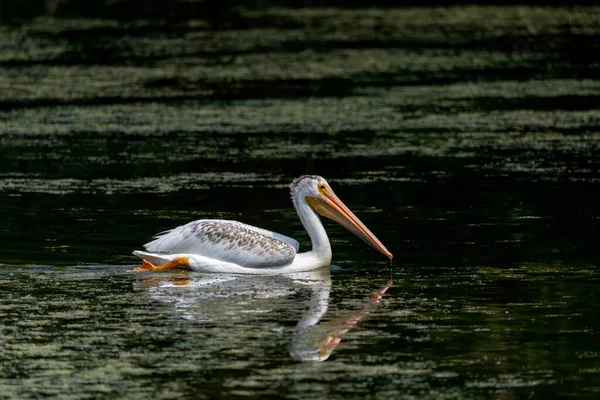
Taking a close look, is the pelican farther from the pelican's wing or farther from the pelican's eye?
the pelican's eye

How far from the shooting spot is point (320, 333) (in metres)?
6.98

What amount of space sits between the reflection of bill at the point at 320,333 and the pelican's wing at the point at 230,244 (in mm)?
1172

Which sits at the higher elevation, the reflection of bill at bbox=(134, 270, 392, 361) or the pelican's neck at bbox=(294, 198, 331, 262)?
the pelican's neck at bbox=(294, 198, 331, 262)

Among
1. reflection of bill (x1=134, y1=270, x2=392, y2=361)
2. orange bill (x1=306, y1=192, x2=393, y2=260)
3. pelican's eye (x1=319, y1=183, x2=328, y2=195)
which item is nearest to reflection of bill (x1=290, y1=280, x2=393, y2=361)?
reflection of bill (x1=134, y1=270, x2=392, y2=361)

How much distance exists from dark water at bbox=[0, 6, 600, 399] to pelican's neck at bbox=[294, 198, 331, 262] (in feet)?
0.60

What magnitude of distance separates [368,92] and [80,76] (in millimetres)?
4414

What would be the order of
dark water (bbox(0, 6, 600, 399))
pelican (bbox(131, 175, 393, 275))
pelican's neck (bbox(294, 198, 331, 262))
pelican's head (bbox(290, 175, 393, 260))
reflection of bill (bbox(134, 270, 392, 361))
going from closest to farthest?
1. dark water (bbox(0, 6, 600, 399))
2. reflection of bill (bbox(134, 270, 392, 361))
3. pelican (bbox(131, 175, 393, 275))
4. pelican's neck (bbox(294, 198, 331, 262))
5. pelican's head (bbox(290, 175, 393, 260))

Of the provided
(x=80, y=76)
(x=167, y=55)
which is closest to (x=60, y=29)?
(x=167, y=55)

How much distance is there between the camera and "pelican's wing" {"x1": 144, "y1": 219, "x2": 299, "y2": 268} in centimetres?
906

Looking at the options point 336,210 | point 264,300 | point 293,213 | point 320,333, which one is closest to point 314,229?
point 336,210

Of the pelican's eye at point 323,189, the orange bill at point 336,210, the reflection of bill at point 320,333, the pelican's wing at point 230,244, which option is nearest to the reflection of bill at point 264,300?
the reflection of bill at point 320,333

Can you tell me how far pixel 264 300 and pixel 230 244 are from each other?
1.23m

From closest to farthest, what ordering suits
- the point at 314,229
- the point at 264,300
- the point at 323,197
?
1. the point at 264,300
2. the point at 314,229
3. the point at 323,197

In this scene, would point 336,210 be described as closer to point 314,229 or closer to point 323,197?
point 323,197
